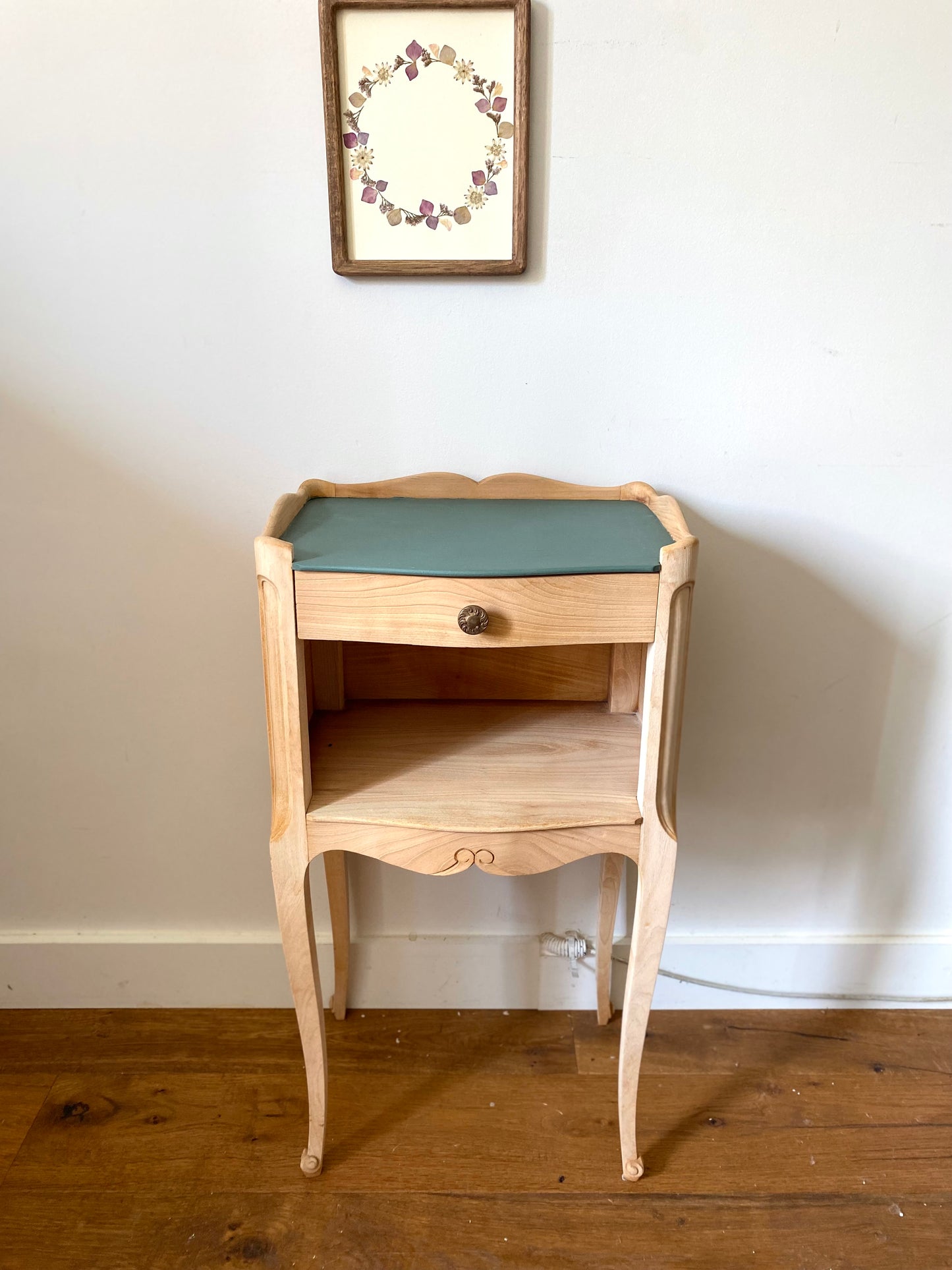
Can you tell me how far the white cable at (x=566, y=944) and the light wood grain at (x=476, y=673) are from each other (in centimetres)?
45

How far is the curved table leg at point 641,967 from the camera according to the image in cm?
114

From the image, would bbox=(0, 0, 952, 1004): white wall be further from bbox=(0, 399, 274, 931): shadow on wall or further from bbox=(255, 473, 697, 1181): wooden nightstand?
bbox=(255, 473, 697, 1181): wooden nightstand

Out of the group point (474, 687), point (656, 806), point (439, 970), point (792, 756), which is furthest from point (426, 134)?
point (439, 970)

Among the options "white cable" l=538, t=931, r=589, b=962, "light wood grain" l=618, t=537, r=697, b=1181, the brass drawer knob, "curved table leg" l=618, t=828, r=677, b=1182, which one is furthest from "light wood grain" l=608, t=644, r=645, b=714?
"white cable" l=538, t=931, r=589, b=962

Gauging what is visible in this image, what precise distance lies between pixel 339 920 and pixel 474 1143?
0.39 meters

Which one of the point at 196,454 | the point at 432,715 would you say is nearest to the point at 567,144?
the point at 196,454

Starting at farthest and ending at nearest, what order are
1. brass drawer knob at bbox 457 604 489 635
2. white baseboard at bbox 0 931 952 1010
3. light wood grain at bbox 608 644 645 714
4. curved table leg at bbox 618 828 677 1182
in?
white baseboard at bbox 0 931 952 1010 < light wood grain at bbox 608 644 645 714 < curved table leg at bbox 618 828 677 1182 < brass drawer knob at bbox 457 604 489 635

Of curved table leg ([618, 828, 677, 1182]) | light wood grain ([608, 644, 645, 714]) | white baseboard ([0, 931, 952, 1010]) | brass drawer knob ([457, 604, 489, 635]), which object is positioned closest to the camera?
brass drawer knob ([457, 604, 489, 635])

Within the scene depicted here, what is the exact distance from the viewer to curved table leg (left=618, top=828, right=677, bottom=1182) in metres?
1.14

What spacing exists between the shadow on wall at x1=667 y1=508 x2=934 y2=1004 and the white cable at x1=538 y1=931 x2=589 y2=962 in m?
0.16

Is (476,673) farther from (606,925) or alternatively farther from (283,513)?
(606,925)

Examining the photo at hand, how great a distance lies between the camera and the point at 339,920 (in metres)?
1.50

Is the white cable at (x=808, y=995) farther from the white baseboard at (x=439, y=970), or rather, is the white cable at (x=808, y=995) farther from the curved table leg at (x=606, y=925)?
the curved table leg at (x=606, y=925)

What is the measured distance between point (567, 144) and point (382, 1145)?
141 centimetres
